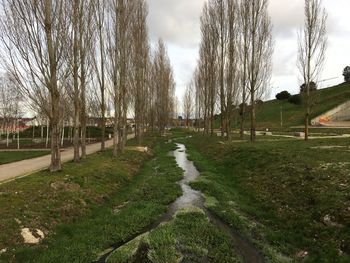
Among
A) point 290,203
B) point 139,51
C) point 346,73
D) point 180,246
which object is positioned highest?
point 346,73

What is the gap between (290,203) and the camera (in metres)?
11.9

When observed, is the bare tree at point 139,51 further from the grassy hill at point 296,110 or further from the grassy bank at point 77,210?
the grassy hill at point 296,110

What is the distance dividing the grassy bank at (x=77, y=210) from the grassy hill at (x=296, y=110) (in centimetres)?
5173

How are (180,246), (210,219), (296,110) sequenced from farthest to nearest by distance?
(296,110) < (210,219) < (180,246)

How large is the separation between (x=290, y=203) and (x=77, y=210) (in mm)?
6931

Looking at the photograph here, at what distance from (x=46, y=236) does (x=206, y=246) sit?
4.05m

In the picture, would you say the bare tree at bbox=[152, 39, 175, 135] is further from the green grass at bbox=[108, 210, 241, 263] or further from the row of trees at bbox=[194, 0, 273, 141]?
the green grass at bbox=[108, 210, 241, 263]

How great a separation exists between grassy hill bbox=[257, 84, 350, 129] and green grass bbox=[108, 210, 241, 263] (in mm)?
56399

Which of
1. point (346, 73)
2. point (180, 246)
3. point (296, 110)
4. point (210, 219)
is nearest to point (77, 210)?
point (210, 219)

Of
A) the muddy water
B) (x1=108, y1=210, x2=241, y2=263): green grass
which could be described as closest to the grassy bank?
the muddy water

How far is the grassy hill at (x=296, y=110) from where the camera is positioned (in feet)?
224

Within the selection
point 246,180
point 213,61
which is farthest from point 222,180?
point 213,61

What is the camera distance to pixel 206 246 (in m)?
8.85

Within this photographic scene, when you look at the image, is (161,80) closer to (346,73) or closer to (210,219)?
(210,219)
